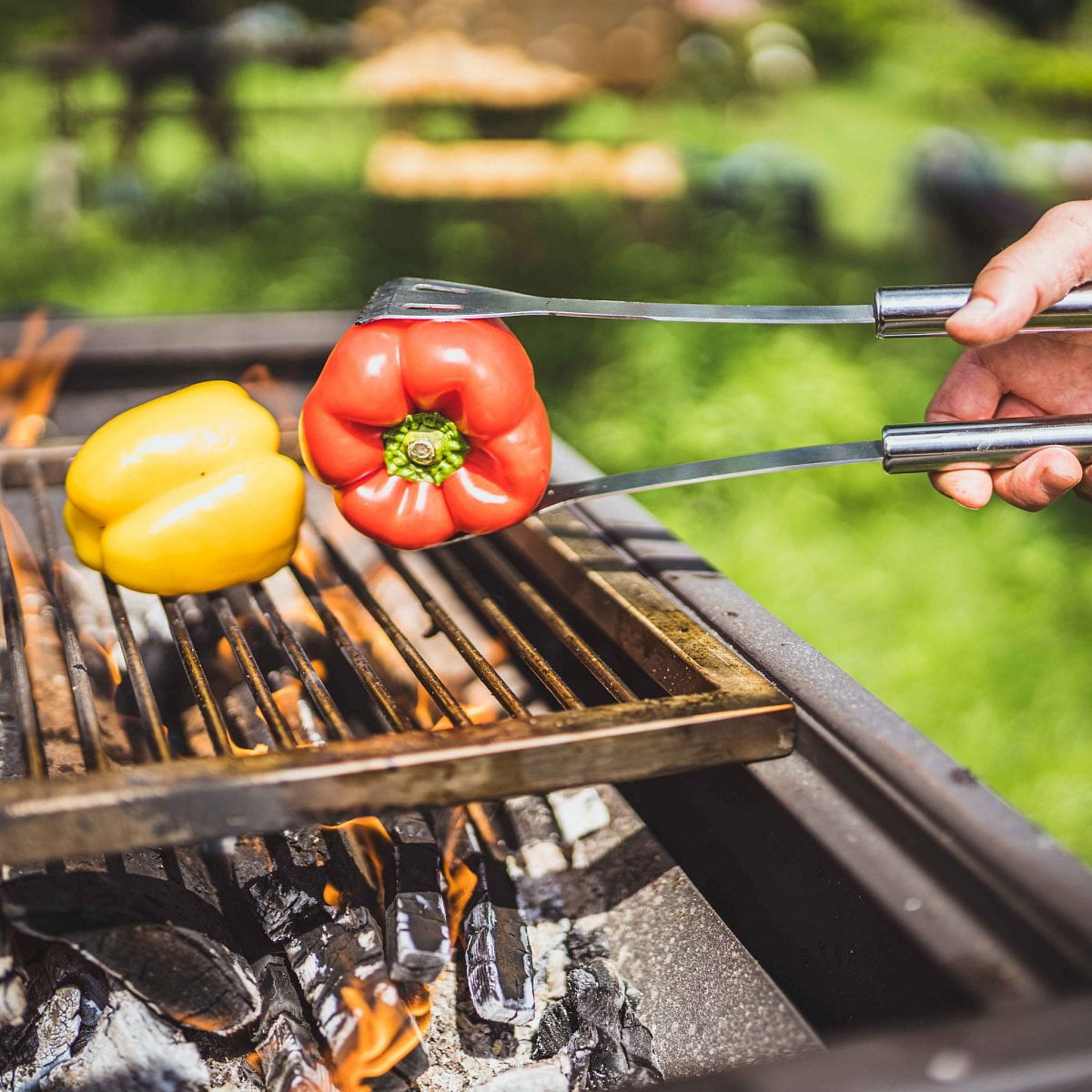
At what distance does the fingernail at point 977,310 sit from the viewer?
1.12m

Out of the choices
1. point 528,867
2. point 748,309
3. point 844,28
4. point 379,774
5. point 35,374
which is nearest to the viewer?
point 379,774

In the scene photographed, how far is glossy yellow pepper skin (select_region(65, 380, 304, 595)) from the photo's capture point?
4.76 feet

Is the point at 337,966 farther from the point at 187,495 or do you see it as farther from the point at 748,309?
the point at 748,309

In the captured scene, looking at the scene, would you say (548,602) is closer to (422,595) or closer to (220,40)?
(422,595)

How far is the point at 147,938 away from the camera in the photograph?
1023 millimetres

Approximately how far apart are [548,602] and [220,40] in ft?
20.2

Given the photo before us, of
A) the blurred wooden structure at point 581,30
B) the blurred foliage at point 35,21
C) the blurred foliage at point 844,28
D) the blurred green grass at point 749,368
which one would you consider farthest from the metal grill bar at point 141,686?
the blurred foliage at point 844,28

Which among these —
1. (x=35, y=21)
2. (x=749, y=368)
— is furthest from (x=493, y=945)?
(x=35, y=21)

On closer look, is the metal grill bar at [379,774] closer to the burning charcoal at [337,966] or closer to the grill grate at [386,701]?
the grill grate at [386,701]

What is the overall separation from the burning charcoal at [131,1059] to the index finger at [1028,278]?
3.63ft

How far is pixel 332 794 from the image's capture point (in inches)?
36.8

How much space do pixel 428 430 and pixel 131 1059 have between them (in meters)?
0.79

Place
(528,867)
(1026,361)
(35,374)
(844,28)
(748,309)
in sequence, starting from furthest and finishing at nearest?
(844,28), (35,374), (1026,361), (528,867), (748,309)

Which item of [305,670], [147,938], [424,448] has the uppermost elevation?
[424,448]
